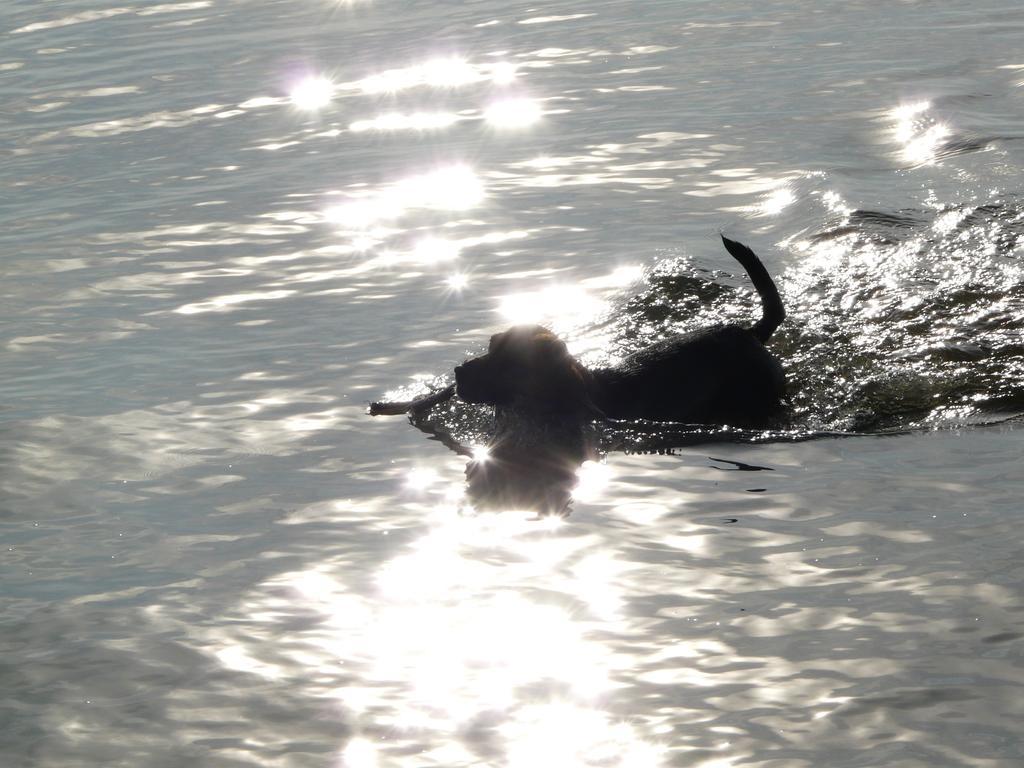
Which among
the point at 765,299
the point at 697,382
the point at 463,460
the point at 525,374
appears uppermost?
the point at 765,299

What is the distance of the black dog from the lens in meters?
8.17

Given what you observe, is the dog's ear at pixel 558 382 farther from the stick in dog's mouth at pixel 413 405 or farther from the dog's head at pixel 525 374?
the stick in dog's mouth at pixel 413 405

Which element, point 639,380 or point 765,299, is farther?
point 765,299

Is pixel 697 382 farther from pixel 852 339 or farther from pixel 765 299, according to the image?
pixel 852 339

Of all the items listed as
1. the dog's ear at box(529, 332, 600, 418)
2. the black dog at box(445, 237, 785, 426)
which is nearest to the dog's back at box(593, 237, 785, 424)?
the black dog at box(445, 237, 785, 426)

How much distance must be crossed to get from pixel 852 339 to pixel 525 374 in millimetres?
2509

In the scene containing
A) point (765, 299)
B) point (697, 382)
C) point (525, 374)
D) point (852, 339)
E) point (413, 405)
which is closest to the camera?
point (525, 374)

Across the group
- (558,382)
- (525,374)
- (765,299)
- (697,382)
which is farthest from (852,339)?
(525,374)

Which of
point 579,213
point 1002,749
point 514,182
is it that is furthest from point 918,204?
point 1002,749

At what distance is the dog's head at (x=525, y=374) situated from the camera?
8156 mm

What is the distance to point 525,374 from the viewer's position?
816 cm

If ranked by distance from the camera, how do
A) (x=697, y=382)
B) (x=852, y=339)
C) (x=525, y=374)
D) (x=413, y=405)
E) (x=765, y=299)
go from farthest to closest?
(x=852, y=339), (x=413, y=405), (x=765, y=299), (x=697, y=382), (x=525, y=374)

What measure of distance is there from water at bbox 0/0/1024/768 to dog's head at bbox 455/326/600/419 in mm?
461

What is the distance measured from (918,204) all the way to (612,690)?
24.6ft
